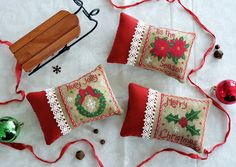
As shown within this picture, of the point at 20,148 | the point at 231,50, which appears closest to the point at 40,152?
the point at 20,148

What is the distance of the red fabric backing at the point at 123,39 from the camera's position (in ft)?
4.41

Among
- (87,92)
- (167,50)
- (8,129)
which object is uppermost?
(167,50)

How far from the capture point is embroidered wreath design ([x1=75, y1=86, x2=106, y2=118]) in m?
1.29

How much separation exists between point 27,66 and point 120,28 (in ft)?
1.13

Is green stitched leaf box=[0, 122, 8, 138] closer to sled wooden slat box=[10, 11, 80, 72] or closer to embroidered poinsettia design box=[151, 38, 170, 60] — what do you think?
sled wooden slat box=[10, 11, 80, 72]

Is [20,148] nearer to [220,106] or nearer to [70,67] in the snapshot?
[70,67]

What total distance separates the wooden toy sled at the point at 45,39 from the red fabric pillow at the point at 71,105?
12cm

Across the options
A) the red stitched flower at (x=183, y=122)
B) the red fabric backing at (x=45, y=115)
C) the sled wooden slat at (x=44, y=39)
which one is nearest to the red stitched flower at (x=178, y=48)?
the red stitched flower at (x=183, y=122)

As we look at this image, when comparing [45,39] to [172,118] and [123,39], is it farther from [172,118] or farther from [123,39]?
[172,118]

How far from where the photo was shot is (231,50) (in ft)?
4.75

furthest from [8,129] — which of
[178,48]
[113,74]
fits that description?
[178,48]

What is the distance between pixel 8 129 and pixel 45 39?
323 mm

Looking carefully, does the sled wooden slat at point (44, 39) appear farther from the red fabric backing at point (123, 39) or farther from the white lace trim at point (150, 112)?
the white lace trim at point (150, 112)

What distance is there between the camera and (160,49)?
1.33m
